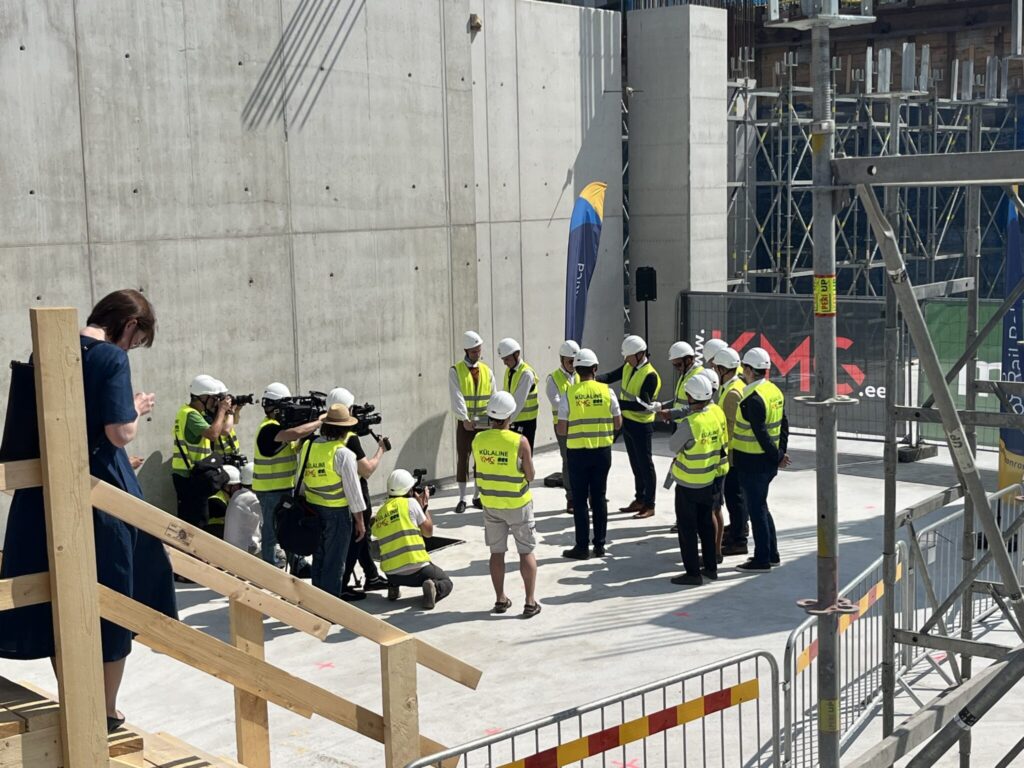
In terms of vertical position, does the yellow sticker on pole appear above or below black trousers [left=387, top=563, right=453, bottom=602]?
above

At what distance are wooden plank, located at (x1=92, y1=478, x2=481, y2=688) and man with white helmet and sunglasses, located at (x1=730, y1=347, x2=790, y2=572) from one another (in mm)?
6730

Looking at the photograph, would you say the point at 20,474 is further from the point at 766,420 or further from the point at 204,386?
the point at 766,420

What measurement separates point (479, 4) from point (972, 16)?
19.9 metres

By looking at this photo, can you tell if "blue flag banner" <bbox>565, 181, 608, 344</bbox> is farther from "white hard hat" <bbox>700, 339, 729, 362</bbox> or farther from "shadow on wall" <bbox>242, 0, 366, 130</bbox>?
"shadow on wall" <bbox>242, 0, 366, 130</bbox>

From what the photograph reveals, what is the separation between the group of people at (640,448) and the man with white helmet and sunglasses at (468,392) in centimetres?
1

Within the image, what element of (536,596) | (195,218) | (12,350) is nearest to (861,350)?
(536,596)

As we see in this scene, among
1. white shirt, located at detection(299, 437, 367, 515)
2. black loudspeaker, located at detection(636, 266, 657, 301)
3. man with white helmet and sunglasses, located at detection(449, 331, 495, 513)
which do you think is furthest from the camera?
black loudspeaker, located at detection(636, 266, 657, 301)

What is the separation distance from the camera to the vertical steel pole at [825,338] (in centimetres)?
527

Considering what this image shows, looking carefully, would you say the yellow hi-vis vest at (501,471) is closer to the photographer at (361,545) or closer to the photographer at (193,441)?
the photographer at (361,545)

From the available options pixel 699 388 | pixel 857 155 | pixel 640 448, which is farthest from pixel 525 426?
pixel 857 155

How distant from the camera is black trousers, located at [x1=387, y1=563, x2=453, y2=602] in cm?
1090

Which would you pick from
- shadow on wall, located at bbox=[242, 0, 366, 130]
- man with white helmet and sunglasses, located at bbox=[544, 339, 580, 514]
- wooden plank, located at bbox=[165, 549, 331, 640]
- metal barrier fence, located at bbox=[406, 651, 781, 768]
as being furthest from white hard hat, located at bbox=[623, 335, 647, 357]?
wooden plank, located at bbox=[165, 549, 331, 640]

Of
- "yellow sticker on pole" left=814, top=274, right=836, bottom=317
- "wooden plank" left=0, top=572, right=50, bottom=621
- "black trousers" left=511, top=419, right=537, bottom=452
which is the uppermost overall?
"yellow sticker on pole" left=814, top=274, right=836, bottom=317

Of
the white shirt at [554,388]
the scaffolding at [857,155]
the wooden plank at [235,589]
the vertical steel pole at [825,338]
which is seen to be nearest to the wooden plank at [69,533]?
the wooden plank at [235,589]
